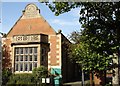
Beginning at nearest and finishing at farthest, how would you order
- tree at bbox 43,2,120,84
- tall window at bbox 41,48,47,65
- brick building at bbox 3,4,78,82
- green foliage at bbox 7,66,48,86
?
1. tree at bbox 43,2,120,84
2. green foliage at bbox 7,66,48,86
3. brick building at bbox 3,4,78,82
4. tall window at bbox 41,48,47,65

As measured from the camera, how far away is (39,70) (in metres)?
25.9

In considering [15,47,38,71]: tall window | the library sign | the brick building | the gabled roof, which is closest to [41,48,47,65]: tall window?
the brick building

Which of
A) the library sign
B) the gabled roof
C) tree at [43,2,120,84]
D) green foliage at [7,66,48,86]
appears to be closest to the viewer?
tree at [43,2,120,84]

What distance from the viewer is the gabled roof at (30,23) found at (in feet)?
98.4

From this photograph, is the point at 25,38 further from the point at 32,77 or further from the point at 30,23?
the point at 32,77

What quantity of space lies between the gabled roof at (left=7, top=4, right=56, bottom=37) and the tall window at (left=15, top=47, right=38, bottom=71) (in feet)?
8.38

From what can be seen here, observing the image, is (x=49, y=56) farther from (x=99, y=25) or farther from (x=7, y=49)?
(x=99, y=25)

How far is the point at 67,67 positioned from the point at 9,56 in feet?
21.8

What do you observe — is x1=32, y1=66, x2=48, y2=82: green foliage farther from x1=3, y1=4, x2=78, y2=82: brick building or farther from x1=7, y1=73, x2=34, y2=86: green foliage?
x1=3, y1=4, x2=78, y2=82: brick building

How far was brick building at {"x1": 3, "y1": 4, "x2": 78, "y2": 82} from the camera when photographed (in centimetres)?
2807

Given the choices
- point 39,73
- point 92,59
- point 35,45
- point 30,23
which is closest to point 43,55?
point 35,45

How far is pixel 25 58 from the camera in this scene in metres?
28.4

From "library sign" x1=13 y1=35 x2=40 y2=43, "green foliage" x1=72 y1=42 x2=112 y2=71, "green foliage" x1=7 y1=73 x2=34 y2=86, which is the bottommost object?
"green foliage" x1=7 y1=73 x2=34 y2=86

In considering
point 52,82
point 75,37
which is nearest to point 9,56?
point 52,82
